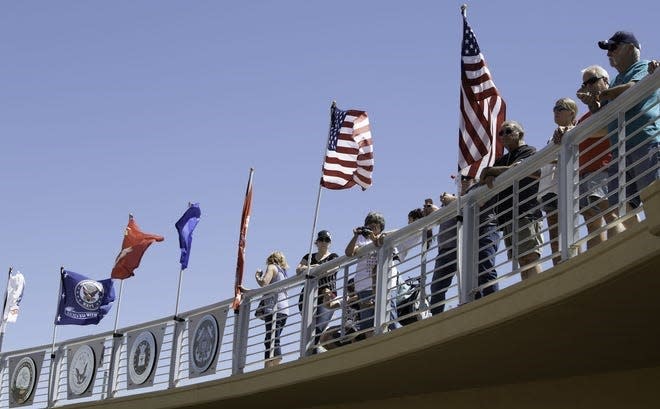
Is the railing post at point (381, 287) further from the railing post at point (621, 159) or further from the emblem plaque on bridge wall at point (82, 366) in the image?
the emblem plaque on bridge wall at point (82, 366)

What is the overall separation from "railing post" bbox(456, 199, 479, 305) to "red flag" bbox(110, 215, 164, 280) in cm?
937

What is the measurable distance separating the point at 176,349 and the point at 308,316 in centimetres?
350

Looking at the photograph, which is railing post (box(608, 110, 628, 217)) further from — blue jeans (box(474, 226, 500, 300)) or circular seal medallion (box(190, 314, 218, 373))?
circular seal medallion (box(190, 314, 218, 373))

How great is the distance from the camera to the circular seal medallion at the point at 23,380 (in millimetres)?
18766

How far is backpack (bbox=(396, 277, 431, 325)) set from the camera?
9547mm

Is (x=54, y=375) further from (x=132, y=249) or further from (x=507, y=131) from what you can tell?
(x=507, y=131)

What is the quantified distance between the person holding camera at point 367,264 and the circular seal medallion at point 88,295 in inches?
359

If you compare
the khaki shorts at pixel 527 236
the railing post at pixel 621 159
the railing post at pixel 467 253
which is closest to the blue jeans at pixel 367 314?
the railing post at pixel 467 253

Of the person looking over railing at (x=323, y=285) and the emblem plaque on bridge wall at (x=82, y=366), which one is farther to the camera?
the emblem plaque on bridge wall at (x=82, y=366)

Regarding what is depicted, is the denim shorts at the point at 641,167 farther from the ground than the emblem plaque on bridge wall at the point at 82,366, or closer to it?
closer to it

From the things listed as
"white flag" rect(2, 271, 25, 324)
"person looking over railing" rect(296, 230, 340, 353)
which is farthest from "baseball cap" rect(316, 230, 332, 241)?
"white flag" rect(2, 271, 25, 324)

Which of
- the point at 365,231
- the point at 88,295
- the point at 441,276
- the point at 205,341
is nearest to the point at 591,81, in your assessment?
the point at 441,276

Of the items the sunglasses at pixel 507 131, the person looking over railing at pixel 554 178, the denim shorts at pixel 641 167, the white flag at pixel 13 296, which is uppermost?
the white flag at pixel 13 296

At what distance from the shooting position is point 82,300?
1895 centimetres
